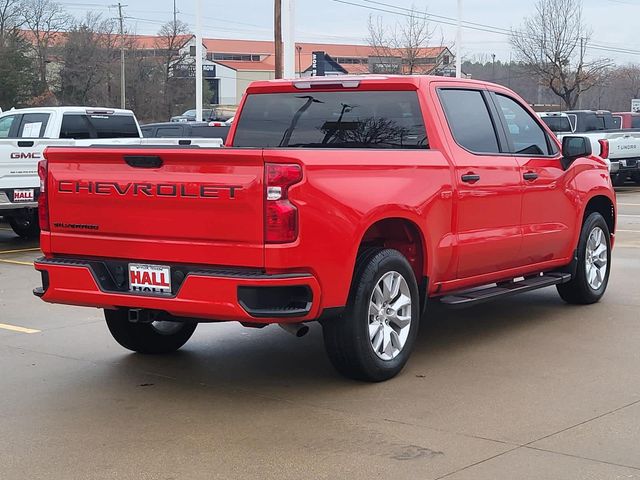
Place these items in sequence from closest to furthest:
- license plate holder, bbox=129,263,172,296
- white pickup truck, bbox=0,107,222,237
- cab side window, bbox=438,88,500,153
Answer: license plate holder, bbox=129,263,172,296, cab side window, bbox=438,88,500,153, white pickup truck, bbox=0,107,222,237

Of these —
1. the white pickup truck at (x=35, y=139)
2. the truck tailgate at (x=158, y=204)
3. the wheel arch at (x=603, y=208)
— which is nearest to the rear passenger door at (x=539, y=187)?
the wheel arch at (x=603, y=208)

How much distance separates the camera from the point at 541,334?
7812 millimetres

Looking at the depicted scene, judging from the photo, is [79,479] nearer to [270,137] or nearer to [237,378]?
[237,378]

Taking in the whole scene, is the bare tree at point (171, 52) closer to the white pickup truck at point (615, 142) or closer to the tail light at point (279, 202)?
the white pickup truck at point (615, 142)

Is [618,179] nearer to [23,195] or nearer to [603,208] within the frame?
[23,195]

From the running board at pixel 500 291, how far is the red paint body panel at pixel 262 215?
91 mm

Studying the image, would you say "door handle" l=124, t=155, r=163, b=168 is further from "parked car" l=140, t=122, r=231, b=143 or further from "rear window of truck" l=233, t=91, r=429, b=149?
"parked car" l=140, t=122, r=231, b=143

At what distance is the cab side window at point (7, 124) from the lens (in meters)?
16.7

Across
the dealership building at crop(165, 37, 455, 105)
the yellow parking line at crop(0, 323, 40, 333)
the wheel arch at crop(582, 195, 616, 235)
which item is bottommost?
the yellow parking line at crop(0, 323, 40, 333)

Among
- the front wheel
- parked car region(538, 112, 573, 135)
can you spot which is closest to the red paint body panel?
the front wheel

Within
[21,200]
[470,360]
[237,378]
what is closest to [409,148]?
[470,360]

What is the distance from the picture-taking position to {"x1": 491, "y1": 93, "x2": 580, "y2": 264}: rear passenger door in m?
7.88

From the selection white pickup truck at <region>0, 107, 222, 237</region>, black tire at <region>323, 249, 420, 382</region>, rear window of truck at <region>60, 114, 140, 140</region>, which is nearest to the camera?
black tire at <region>323, 249, 420, 382</region>

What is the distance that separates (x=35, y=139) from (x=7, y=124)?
2.45m
